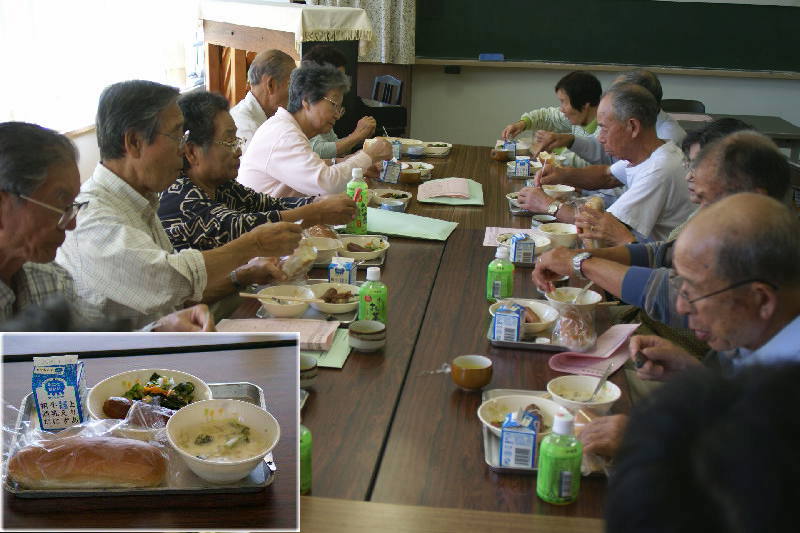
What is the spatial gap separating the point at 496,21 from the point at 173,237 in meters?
4.75

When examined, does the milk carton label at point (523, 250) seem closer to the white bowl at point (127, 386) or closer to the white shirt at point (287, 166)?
the white shirt at point (287, 166)

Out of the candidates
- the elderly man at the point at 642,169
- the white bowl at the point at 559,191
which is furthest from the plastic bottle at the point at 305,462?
the white bowl at the point at 559,191

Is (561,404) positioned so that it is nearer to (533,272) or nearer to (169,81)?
(533,272)

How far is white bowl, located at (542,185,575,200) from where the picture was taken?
153 inches

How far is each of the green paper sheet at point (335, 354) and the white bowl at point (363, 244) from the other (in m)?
0.63

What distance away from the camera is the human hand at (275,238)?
2.36m

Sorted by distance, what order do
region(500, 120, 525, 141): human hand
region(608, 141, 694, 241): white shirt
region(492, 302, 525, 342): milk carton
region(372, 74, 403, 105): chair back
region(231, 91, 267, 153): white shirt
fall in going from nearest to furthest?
region(492, 302, 525, 342): milk carton
region(608, 141, 694, 241): white shirt
region(231, 91, 267, 153): white shirt
region(500, 120, 525, 141): human hand
region(372, 74, 403, 105): chair back

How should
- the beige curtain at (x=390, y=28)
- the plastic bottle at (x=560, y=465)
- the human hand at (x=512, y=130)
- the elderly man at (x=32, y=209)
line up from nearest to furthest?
1. the plastic bottle at (x=560, y=465)
2. the elderly man at (x=32, y=209)
3. the human hand at (x=512, y=130)
4. the beige curtain at (x=390, y=28)

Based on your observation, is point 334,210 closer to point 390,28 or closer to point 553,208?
point 553,208

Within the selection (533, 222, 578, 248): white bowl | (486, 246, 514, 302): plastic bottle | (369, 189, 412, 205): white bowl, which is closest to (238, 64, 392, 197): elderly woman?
(369, 189, 412, 205): white bowl

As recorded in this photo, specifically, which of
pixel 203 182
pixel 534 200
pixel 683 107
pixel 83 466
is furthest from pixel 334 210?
pixel 683 107

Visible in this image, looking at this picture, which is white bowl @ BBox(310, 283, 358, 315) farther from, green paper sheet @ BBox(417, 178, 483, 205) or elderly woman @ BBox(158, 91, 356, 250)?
green paper sheet @ BBox(417, 178, 483, 205)

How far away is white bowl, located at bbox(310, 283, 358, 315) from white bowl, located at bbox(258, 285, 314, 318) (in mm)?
31

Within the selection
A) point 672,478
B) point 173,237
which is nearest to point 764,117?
point 173,237
